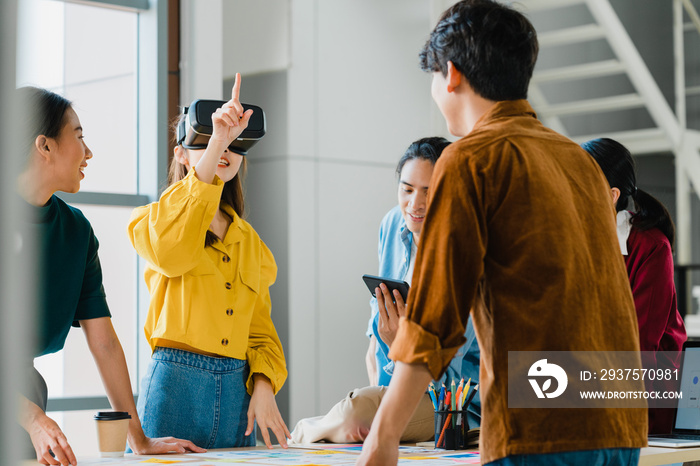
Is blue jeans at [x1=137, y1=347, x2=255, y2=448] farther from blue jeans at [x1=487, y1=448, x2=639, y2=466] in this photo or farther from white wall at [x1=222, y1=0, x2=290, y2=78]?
white wall at [x1=222, y1=0, x2=290, y2=78]

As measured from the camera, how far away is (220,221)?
2096 mm

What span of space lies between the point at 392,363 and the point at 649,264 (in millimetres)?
755

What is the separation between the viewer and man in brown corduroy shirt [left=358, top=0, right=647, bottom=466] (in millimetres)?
1081

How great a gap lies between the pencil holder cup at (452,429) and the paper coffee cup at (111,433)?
0.70 meters

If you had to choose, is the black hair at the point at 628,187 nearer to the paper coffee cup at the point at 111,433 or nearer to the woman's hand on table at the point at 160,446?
the woman's hand on table at the point at 160,446

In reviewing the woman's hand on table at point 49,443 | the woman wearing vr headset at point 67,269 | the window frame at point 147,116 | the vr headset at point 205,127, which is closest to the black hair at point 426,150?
the vr headset at point 205,127

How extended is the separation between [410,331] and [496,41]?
1.49 ft

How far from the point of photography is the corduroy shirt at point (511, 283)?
1.08 metres

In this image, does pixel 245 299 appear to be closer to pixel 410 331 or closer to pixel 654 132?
pixel 410 331

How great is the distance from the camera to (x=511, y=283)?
1.11 meters

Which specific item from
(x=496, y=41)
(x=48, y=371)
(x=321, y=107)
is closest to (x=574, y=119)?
(x=321, y=107)

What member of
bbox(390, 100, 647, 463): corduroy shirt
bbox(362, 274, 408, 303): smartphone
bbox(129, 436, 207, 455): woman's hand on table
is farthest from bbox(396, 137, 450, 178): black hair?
bbox(390, 100, 647, 463): corduroy shirt

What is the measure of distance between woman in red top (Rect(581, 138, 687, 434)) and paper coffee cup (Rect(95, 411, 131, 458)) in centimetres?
133

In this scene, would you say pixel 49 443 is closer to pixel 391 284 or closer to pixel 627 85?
pixel 391 284
